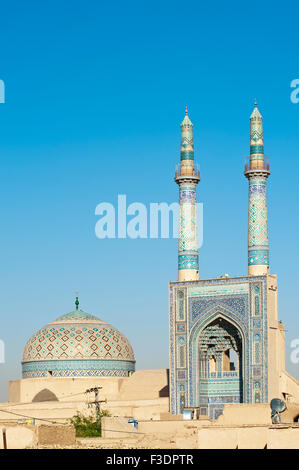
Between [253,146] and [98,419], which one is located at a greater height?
[253,146]

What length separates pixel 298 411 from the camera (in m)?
25.8

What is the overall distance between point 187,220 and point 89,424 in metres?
7.89

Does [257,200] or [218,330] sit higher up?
[257,200]

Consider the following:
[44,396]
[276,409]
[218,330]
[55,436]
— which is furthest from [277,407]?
[44,396]

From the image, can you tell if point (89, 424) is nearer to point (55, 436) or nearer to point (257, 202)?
point (257, 202)

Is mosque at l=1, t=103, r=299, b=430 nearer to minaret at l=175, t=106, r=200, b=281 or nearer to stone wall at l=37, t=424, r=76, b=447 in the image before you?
minaret at l=175, t=106, r=200, b=281

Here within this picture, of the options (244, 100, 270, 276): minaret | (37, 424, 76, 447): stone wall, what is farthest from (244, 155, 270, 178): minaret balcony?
(37, 424, 76, 447): stone wall

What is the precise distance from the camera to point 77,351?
40.6m

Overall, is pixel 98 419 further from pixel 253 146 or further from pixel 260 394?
pixel 253 146

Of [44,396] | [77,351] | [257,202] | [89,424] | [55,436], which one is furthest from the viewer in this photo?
[77,351]

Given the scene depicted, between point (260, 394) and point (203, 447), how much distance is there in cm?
1584

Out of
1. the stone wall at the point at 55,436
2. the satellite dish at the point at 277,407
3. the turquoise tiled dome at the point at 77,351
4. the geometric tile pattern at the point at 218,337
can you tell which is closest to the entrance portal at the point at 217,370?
the geometric tile pattern at the point at 218,337

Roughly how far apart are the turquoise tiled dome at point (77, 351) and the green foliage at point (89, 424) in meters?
6.03
